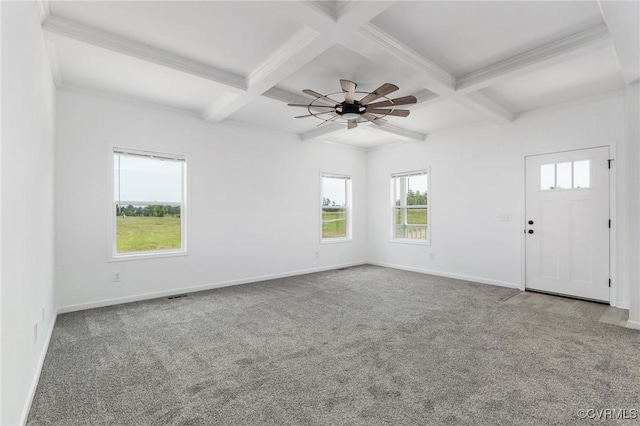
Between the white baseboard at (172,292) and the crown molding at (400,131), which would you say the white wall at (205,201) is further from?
the crown molding at (400,131)

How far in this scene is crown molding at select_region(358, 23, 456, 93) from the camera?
264 cm

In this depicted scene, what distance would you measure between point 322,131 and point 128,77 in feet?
9.91

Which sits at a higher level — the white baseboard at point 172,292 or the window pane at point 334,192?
the window pane at point 334,192

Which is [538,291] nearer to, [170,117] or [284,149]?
[284,149]

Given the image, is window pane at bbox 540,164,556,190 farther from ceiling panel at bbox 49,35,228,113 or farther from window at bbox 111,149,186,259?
window at bbox 111,149,186,259

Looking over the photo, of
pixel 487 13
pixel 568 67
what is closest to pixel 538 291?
pixel 568 67

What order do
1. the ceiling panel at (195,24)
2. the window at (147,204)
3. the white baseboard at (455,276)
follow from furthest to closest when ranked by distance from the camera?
1. the white baseboard at (455,276)
2. the window at (147,204)
3. the ceiling panel at (195,24)

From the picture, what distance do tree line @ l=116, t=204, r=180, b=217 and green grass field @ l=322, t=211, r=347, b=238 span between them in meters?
2.98

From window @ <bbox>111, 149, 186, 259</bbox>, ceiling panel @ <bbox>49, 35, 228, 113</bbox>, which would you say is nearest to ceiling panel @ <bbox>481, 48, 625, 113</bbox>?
ceiling panel @ <bbox>49, 35, 228, 113</bbox>

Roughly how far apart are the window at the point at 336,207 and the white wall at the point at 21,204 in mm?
4769

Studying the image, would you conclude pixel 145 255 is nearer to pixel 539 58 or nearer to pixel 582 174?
pixel 539 58

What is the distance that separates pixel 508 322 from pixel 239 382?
286 centimetres

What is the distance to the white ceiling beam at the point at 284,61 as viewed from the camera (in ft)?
8.95

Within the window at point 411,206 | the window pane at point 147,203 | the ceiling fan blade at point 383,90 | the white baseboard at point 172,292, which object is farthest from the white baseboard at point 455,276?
the window pane at point 147,203
